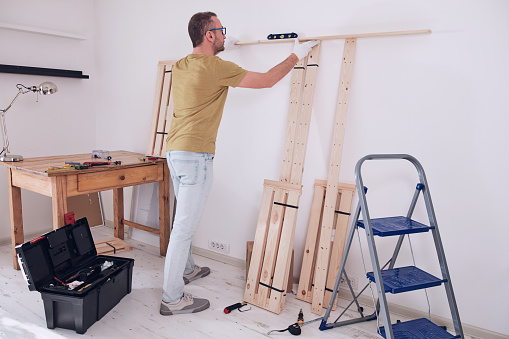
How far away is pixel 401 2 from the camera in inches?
99.3

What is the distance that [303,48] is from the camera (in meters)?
2.78

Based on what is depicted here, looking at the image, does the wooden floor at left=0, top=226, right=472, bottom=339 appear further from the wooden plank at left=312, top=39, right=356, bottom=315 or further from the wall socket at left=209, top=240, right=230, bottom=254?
the wall socket at left=209, top=240, right=230, bottom=254

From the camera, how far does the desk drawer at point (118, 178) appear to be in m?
2.91

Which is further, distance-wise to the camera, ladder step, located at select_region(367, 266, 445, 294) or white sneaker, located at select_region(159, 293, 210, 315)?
white sneaker, located at select_region(159, 293, 210, 315)

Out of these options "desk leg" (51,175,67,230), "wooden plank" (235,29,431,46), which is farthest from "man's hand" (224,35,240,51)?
"desk leg" (51,175,67,230)

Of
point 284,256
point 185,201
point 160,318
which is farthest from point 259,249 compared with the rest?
Answer: point 160,318

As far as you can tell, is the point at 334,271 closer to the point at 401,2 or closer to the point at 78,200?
the point at 401,2

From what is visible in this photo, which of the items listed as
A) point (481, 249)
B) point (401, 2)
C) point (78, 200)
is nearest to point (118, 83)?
point (78, 200)

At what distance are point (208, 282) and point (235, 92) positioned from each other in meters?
1.58

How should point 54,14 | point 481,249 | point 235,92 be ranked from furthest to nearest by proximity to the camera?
point 54,14 < point 235,92 < point 481,249

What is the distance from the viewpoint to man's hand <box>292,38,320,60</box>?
2.76 metres

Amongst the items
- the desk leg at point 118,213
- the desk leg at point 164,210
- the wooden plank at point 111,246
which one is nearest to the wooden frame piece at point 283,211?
the desk leg at point 164,210

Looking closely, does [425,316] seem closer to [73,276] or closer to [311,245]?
[311,245]

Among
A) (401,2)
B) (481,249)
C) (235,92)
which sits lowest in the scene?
(481,249)
